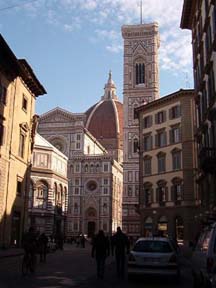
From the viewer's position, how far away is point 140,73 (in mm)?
91438

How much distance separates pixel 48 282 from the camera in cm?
1344

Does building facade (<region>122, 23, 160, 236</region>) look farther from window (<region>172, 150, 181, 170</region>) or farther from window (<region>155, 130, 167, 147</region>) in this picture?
window (<region>172, 150, 181, 170</region>)

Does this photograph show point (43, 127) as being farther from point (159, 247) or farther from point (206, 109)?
point (159, 247)

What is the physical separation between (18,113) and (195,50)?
16401 mm

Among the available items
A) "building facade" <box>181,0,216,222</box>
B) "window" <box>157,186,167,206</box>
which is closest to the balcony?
"building facade" <box>181,0,216,222</box>

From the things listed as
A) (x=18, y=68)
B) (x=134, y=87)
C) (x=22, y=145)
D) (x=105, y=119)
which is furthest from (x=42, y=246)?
(x=105, y=119)

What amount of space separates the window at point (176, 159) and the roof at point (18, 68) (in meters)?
16.4

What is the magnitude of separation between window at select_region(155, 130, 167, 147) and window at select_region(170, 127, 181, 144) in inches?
43.7

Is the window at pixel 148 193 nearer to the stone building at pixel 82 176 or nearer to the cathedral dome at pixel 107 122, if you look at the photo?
the stone building at pixel 82 176

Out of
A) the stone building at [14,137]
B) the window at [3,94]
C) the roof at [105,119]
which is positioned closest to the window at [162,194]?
the stone building at [14,137]

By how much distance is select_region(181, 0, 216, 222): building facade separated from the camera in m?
27.6

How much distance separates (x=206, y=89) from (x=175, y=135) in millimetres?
16669

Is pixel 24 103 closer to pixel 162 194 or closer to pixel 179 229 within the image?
pixel 162 194

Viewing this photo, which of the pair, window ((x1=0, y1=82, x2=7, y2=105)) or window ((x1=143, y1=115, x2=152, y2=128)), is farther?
window ((x1=143, y1=115, x2=152, y2=128))
